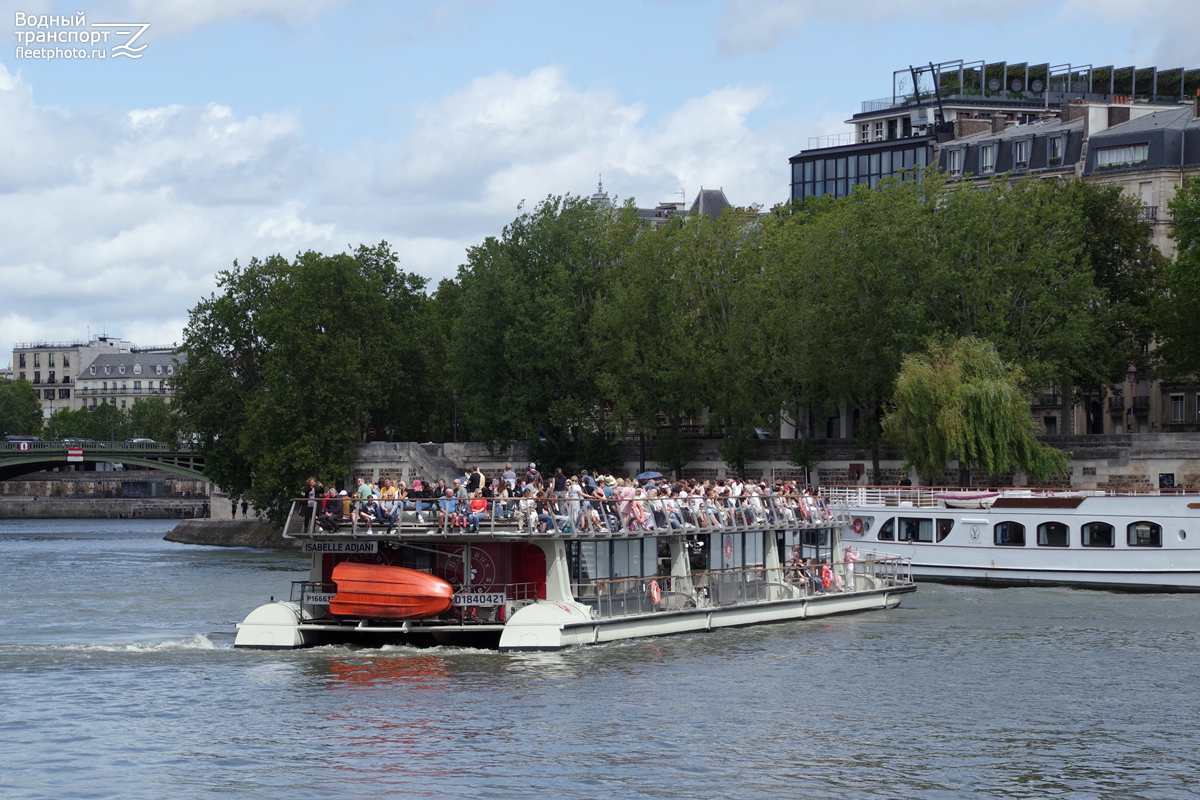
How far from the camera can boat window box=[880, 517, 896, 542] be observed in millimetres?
56438

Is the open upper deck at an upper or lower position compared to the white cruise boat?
upper

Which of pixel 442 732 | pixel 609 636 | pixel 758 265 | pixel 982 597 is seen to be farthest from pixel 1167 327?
pixel 442 732

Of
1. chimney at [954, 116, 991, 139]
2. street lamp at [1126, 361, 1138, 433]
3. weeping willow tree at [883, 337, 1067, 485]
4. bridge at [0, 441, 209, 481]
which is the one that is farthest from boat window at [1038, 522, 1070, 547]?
bridge at [0, 441, 209, 481]

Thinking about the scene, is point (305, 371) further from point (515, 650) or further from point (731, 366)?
point (515, 650)

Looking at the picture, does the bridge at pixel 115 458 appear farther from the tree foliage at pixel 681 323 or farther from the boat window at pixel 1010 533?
the boat window at pixel 1010 533

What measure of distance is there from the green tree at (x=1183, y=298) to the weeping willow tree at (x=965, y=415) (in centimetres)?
926

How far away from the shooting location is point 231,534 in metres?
96.0

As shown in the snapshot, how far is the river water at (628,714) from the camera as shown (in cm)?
2452

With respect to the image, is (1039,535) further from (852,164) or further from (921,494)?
(852,164)

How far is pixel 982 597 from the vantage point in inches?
1973

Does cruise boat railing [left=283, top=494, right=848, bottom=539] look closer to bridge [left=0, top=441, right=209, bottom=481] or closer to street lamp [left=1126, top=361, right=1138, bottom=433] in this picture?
street lamp [left=1126, top=361, right=1138, bottom=433]

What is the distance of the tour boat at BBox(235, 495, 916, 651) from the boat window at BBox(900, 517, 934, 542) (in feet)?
52.8

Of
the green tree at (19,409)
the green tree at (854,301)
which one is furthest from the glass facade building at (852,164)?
the green tree at (19,409)

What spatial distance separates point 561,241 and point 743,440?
13.6 meters
